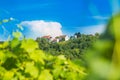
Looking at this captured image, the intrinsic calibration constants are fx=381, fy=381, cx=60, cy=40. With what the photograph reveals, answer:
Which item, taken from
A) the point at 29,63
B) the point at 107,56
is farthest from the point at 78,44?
the point at 107,56

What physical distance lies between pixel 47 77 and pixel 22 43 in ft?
1.15

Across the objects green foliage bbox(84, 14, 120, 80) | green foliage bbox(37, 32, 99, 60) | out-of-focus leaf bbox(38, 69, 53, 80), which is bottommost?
out-of-focus leaf bbox(38, 69, 53, 80)

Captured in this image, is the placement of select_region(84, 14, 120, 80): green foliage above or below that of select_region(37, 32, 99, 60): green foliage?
below

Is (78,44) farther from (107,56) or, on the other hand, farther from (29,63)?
(107,56)

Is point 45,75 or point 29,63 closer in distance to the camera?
point 45,75

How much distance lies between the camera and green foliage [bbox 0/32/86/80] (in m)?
2.35

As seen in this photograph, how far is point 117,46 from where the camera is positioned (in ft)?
0.95

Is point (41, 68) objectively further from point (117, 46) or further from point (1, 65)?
point (117, 46)

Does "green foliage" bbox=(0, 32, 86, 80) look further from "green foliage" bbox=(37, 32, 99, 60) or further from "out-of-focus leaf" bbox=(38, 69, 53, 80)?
"green foliage" bbox=(37, 32, 99, 60)

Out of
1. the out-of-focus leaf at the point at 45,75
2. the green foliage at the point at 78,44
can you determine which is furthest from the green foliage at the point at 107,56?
the out-of-focus leaf at the point at 45,75

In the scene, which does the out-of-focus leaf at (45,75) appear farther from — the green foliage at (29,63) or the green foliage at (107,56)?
the green foliage at (107,56)

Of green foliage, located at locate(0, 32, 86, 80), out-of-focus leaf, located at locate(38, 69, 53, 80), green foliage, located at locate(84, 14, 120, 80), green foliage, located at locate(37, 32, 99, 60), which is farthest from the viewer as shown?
green foliage, located at locate(0, 32, 86, 80)

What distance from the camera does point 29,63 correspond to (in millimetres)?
2371

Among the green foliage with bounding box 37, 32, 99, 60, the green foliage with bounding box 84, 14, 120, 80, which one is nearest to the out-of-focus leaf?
the green foliage with bounding box 37, 32, 99, 60
